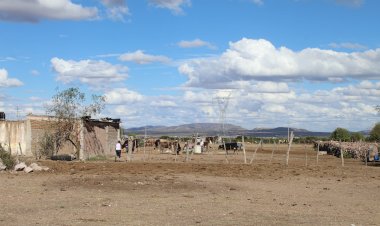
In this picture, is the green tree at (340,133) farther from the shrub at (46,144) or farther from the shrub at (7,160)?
the shrub at (7,160)

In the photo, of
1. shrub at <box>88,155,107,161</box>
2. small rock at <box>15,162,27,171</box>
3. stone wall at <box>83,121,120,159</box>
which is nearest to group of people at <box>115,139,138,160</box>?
shrub at <box>88,155,107,161</box>

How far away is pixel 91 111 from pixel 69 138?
132 inches

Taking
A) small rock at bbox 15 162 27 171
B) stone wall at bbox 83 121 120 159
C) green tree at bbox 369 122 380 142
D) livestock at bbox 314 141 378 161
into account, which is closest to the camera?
small rock at bbox 15 162 27 171

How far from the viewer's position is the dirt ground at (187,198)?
567 inches

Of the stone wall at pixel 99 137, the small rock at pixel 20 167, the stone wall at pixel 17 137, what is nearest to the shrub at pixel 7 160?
the small rock at pixel 20 167

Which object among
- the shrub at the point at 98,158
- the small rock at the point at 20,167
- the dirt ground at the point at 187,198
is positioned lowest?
the dirt ground at the point at 187,198

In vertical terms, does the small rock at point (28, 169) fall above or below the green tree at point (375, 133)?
below

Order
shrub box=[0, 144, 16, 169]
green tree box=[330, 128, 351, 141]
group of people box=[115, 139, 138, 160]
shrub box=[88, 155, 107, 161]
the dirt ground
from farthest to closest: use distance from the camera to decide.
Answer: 1. green tree box=[330, 128, 351, 141]
2. group of people box=[115, 139, 138, 160]
3. shrub box=[88, 155, 107, 161]
4. shrub box=[0, 144, 16, 169]
5. the dirt ground

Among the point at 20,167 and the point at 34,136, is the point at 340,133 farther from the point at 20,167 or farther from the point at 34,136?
the point at 20,167

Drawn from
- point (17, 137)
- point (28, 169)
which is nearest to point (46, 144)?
point (17, 137)

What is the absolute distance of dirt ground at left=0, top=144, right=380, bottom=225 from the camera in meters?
14.4

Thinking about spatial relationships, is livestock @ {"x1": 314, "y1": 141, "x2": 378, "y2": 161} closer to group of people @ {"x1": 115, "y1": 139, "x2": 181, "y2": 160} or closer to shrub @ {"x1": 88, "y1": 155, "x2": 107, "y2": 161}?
group of people @ {"x1": 115, "y1": 139, "x2": 181, "y2": 160}

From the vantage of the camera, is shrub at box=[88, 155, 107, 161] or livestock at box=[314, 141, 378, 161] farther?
livestock at box=[314, 141, 378, 161]

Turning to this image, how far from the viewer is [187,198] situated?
19.3 meters
